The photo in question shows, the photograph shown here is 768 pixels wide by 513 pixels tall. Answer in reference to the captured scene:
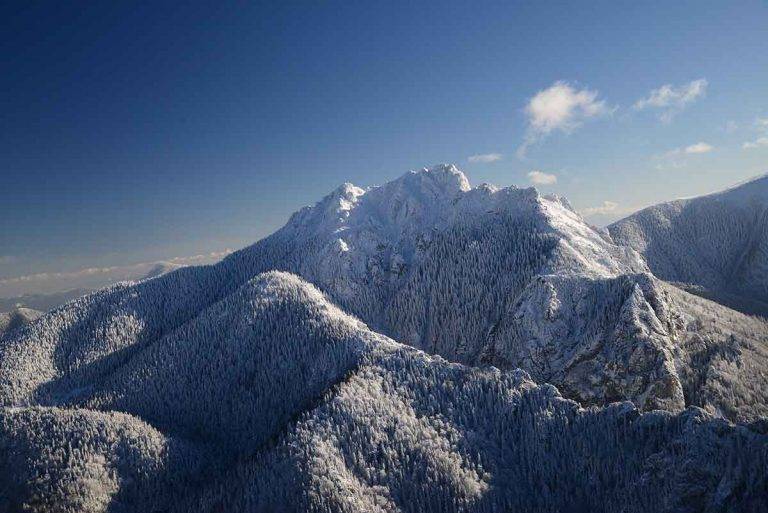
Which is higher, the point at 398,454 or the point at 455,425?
the point at 455,425

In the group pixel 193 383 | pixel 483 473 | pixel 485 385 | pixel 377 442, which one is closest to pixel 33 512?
pixel 193 383

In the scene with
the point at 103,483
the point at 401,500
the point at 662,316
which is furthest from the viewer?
the point at 662,316

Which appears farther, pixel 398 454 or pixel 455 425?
pixel 455 425

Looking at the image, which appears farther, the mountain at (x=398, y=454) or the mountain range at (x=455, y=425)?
the mountain range at (x=455, y=425)

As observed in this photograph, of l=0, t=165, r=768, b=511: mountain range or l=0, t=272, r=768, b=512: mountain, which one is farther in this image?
l=0, t=165, r=768, b=511: mountain range

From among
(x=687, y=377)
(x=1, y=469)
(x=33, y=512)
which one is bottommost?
(x=687, y=377)

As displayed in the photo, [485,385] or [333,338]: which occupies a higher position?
[333,338]

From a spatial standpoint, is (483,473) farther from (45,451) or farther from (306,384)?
(45,451)

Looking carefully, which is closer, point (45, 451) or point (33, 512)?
point (33, 512)
